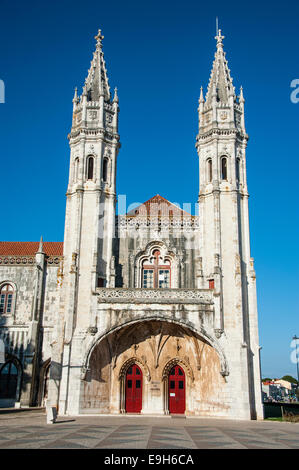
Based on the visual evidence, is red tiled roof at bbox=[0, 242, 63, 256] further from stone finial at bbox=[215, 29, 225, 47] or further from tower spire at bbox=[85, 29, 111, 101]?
stone finial at bbox=[215, 29, 225, 47]

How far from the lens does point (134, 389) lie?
27.6 m

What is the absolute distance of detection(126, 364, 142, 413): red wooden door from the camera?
89.7ft

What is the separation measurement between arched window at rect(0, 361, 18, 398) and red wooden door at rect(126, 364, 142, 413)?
896 centimetres

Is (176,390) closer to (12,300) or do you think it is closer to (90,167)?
(12,300)

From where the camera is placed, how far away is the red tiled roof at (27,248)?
1444 inches

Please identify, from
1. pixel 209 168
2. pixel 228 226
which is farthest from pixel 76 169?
pixel 228 226

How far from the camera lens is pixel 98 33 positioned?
3456 centimetres

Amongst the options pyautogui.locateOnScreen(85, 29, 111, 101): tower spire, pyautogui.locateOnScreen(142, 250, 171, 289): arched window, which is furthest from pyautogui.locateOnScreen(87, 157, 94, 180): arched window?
pyautogui.locateOnScreen(142, 250, 171, 289): arched window

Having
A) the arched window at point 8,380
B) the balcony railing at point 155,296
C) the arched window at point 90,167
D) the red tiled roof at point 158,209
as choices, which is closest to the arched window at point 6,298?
the arched window at point 8,380
